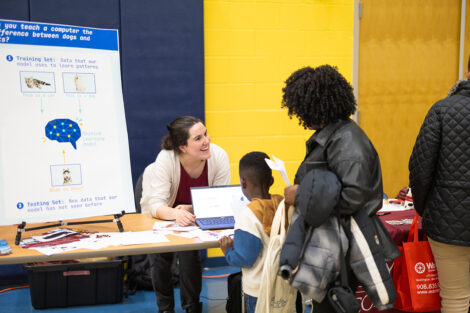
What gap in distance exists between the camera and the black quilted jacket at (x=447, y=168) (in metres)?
2.03

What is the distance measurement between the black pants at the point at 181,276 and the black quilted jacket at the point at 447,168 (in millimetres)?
1315

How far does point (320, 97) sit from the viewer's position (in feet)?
5.66

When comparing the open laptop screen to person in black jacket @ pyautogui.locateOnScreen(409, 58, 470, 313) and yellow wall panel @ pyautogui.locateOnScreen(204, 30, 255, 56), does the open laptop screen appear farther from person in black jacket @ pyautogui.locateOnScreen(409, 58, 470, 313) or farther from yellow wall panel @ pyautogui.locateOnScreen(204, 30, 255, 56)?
yellow wall panel @ pyautogui.locateOnScreen(204, 30, 255, 56)

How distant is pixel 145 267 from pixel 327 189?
2.19 m

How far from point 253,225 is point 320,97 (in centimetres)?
54

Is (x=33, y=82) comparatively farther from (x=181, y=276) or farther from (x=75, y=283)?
(x=75, y=283)

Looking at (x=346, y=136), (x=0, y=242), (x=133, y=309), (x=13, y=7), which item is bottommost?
(x=133, y=309)

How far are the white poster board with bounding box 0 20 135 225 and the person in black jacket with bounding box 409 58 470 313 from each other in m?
1.37

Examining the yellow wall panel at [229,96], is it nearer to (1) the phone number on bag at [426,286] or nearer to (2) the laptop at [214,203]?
(2) the laptop at [214,203]

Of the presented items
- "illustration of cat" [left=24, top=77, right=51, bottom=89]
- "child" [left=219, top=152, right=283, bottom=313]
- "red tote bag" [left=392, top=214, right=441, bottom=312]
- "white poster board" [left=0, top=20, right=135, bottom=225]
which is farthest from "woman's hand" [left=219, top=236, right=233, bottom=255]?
"illustration of cat" [left=24, top=77, right=51, bottom=89]

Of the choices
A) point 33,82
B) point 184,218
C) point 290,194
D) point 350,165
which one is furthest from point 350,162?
point 33,82

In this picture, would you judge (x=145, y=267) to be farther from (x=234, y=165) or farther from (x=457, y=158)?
(x=457, y=158)

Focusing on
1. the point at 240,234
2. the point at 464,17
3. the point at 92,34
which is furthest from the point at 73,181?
the point at 464,17

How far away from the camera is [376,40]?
4.07 m
